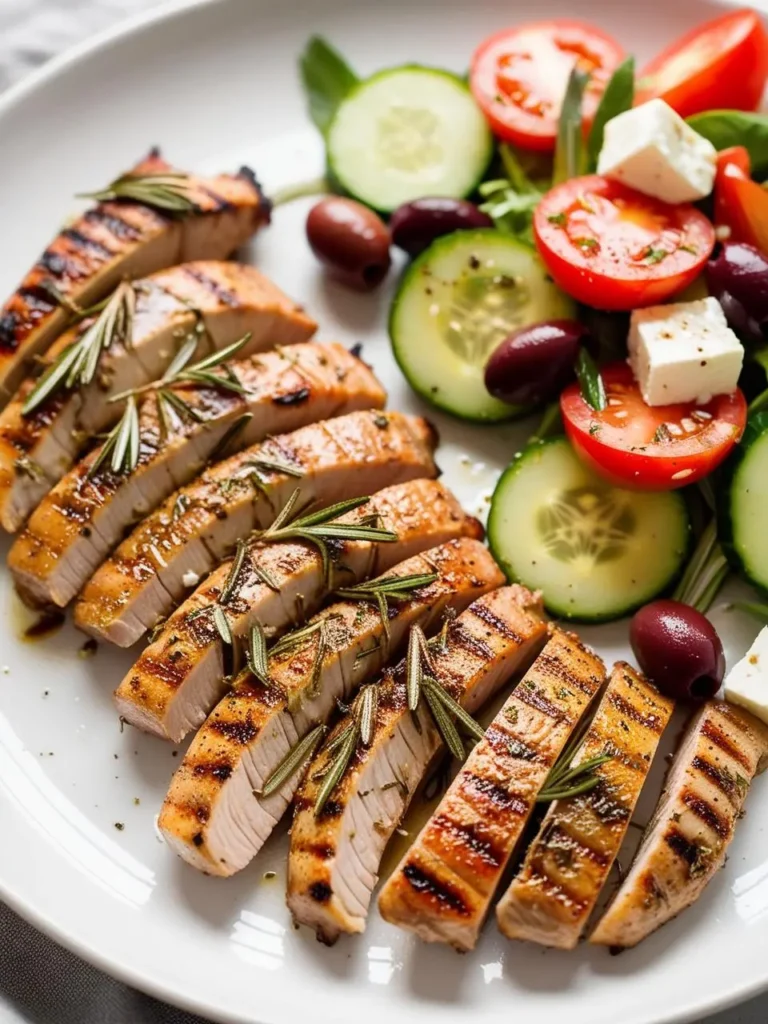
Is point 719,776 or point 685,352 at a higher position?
point 685,352

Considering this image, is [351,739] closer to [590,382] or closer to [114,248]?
[590,382]

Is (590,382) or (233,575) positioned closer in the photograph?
(233,575)

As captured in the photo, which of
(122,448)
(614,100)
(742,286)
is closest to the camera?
(122,448)

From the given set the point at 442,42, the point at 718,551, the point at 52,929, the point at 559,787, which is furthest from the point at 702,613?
the point at 442,42

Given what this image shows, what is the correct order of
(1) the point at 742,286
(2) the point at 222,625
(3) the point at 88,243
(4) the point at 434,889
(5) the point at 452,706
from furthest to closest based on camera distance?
Answer: (3) the point at 88,243 → (1) the point at 742,286 → (2) the point at 222,625 → (5) the point at 452,706 → (4) the point at 434,889

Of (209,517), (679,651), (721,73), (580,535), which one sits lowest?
(679,651)

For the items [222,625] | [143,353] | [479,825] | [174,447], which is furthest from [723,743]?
[143,353]
